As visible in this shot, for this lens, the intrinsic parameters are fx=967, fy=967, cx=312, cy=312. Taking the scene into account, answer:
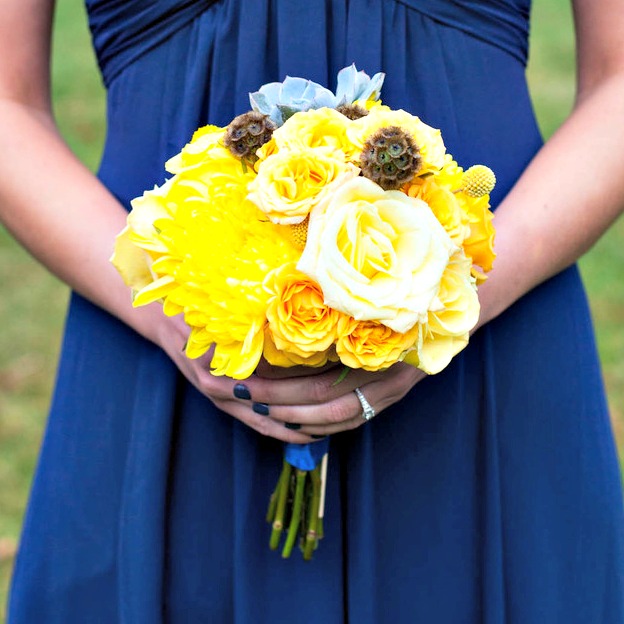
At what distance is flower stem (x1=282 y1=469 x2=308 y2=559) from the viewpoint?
1604 millimetres

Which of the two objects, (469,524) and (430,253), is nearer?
(430,253)

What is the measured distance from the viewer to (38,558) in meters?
1.79

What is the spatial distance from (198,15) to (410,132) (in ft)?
1.92

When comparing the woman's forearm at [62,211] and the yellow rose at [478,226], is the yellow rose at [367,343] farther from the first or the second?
the woman's forearm at [62,211]

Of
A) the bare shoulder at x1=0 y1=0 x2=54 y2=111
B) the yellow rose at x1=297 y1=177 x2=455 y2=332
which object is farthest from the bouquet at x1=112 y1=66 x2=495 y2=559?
the bare shoulder at x1=0 y1=0 x2=54 y2=111

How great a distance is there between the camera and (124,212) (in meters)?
1.73

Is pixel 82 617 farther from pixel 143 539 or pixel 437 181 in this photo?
pixel 437 181

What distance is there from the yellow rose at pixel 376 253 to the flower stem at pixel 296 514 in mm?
452

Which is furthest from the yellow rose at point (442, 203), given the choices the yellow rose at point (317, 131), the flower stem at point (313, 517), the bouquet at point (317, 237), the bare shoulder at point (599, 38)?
the bare shoulder at point (599, 38)

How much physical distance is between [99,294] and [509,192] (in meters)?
0.75

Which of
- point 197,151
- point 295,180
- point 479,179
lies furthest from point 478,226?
point 197,151

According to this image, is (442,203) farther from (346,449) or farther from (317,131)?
(346,449)

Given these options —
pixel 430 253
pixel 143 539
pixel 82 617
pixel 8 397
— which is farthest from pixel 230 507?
pixel 8 397

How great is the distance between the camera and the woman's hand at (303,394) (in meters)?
1.47
